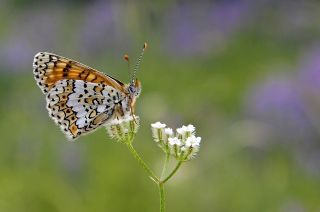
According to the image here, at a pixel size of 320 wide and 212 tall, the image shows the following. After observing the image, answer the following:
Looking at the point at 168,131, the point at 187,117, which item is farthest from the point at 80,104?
the point at 187,117

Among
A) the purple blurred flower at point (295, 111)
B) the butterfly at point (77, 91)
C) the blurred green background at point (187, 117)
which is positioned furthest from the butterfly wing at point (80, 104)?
the purple blurred flower at point (295, 111)

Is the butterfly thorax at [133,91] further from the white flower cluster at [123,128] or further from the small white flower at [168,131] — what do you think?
the small white flower at [168,131]

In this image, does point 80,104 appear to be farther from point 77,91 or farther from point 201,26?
point 201,26

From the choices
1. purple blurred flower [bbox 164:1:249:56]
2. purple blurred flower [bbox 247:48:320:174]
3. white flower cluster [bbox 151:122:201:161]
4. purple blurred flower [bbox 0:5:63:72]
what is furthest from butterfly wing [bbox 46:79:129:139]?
purple blurred flower [bbox 164:1:249:56]

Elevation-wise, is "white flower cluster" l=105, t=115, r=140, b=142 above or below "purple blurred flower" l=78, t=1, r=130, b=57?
above

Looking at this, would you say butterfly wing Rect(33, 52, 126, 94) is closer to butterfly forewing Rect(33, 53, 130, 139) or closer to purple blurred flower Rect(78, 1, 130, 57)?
butterfly forewing Rect(33, 53, 130, 139)

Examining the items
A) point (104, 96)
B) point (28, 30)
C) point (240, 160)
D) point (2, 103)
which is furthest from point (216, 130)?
point (28, 30)
